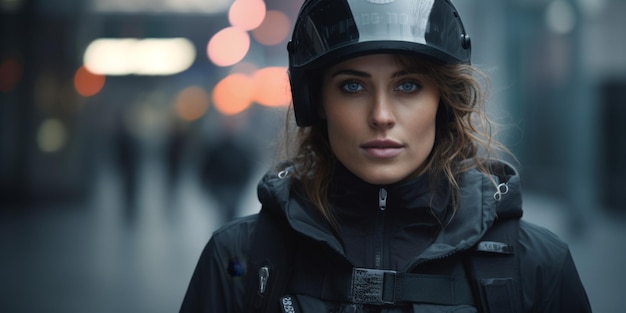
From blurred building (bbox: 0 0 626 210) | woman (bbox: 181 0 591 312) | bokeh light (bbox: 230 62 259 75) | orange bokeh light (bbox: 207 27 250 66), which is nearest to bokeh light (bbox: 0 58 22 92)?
blurred building (bbox: 0 0 626 210)

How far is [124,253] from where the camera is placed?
9.98m

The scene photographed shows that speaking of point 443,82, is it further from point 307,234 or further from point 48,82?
point 48,82

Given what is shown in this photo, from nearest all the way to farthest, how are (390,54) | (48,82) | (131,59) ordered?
(390,54) < (48,82) < (131,59)

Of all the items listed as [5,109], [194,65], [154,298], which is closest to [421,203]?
[154,298]

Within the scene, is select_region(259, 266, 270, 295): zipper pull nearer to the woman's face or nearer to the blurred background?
the woman's face

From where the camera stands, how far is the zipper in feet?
6.56

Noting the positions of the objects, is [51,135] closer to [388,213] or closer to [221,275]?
[221,275]

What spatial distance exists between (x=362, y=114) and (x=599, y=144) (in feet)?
43.6

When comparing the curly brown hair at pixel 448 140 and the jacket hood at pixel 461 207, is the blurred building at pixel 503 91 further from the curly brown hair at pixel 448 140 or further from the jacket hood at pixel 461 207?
the jacket hood at pixel 461 207

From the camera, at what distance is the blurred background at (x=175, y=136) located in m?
8.85

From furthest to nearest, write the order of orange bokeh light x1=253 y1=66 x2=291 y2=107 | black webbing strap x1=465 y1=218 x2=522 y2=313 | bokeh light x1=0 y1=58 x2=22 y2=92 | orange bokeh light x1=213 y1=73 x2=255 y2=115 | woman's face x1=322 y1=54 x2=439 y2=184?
orange bokeh light x1=213 y1=73 x2=255 y2=115, orange bokeh light x1=253 y1=66 x2=291 y2=107, bokeh light x1=0 y1=58 x2=22 y2=92, woman's face x1=322 y1=54 x2=439 y2=184, black webbing strap x1=465 y1=218 x2=522 y2=313

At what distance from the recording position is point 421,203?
6.74 feet

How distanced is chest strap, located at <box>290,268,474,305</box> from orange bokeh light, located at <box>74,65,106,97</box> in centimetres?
1584

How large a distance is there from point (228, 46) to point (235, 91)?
2.50 metres
